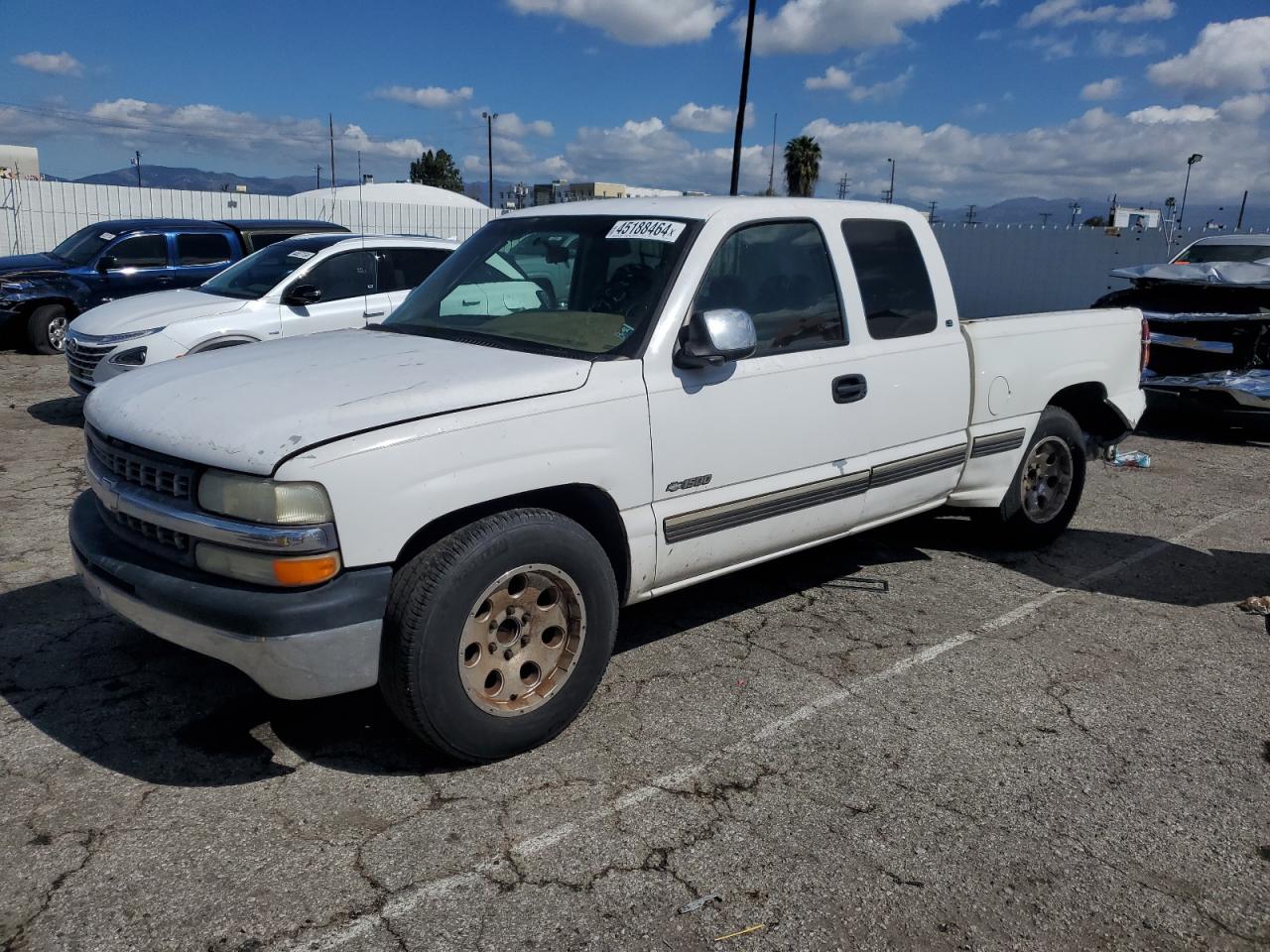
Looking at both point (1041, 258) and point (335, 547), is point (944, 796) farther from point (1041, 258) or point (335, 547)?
point (1041, 258)

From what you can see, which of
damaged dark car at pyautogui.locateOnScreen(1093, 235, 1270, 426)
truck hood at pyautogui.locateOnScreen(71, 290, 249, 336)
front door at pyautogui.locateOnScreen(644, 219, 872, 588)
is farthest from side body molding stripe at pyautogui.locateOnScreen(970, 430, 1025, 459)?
truck hood at pyautogui.locateOnScreen(71, 290, 249, 336)

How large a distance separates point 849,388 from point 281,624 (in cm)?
254

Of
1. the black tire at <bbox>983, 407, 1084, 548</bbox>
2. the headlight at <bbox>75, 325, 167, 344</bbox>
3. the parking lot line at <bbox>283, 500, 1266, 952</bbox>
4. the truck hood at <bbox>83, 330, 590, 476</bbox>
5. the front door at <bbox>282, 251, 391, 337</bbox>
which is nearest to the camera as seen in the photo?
the parking lot line at <bbox>283, 500, 1266, 952</bbox>

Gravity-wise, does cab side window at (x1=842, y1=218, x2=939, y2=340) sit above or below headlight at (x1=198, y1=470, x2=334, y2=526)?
above

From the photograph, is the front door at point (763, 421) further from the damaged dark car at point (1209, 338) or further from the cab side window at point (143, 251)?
the cab side window at point (143, 251)

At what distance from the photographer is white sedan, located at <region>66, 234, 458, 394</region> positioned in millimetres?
8461

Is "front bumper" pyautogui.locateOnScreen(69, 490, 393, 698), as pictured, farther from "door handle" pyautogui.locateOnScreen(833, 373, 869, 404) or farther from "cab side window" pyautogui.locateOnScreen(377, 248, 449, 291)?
"cab side window" pyautogui.locateOnScreen(377, 248, 449, 291)

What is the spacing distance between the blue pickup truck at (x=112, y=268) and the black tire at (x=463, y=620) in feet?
35.7

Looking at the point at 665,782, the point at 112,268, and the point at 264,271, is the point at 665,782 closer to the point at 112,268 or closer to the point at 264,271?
the point at 264,271

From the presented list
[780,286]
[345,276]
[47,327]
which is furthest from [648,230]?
[47,327]

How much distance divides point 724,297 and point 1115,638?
98.7 inches

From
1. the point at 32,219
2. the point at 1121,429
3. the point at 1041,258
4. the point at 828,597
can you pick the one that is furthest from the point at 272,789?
the point at 1041,258

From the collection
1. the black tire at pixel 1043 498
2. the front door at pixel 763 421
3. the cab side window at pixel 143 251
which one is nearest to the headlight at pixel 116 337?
the cab side window at pixel 143 251

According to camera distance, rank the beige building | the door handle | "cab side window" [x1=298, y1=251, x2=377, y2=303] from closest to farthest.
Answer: the door handle
"cab side window" [x1=298, y1=251, x2=377, y2=303]
the beige building
